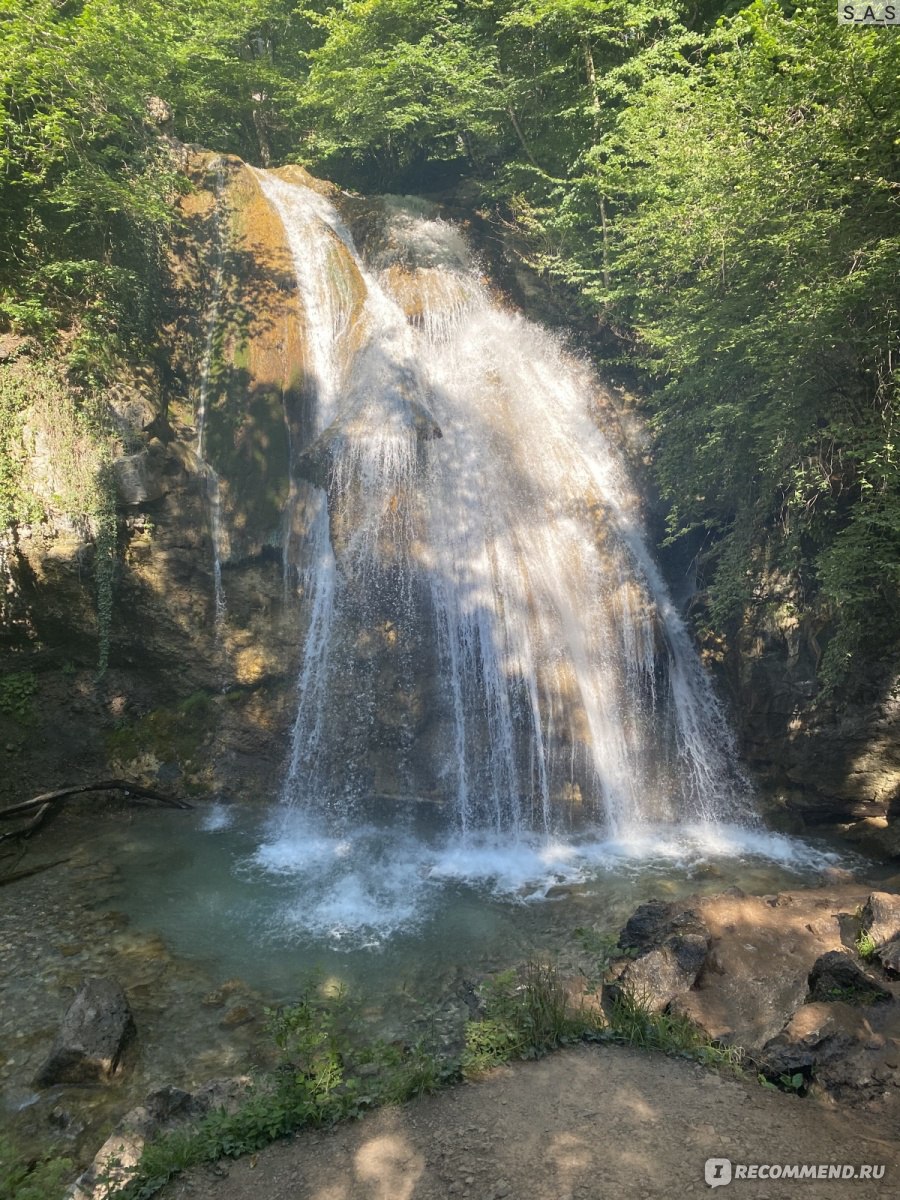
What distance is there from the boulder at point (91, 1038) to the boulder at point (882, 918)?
7.51 metres

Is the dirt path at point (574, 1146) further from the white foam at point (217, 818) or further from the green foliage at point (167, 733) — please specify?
the green foliage at point (167, 733)

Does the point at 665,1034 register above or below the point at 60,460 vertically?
below

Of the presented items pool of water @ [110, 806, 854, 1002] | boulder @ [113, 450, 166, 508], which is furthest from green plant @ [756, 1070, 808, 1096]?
boulder @ [113, 450, 166, 508]

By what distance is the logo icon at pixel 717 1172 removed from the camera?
3.67m

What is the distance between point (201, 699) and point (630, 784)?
8.43m

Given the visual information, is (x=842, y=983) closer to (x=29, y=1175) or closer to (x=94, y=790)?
(x=29, y=1175)

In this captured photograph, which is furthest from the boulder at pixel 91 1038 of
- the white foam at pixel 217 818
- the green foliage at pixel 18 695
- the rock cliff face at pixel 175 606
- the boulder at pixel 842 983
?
the green foliage at pixel 18 695

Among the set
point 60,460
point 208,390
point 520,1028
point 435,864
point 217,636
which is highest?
point 208,390

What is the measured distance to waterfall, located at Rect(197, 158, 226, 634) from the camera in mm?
12977

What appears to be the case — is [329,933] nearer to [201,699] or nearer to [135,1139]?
[135,1139]

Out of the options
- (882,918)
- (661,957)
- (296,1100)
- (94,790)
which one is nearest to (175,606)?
(94,790)

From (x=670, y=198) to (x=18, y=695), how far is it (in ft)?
52.7

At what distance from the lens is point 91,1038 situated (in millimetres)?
5887

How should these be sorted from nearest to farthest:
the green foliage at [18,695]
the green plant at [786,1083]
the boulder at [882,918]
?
the green plant at [786,1083] → the boulder at [882,918] → the green foliage at [18,695]
